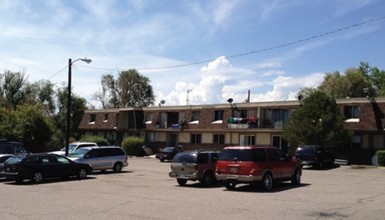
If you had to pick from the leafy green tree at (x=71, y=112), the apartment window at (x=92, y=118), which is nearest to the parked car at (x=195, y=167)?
the apartment window at (x=92, y=118)

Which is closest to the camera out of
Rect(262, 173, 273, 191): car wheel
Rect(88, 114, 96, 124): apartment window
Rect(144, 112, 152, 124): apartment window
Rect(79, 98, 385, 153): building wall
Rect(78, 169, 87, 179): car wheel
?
Rect(262, 173, 273, 191): car wheel

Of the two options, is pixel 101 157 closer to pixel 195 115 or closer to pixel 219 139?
pixel 219 139

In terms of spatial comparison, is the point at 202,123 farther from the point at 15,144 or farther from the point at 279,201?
the point at 279,201

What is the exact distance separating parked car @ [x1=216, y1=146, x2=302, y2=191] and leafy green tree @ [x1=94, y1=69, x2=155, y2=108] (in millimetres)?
68676

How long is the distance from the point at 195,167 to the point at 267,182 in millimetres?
3568

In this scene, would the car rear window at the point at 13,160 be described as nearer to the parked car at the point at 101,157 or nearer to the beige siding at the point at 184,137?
the parked car at the point at 101,157

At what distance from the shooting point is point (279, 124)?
46719mm

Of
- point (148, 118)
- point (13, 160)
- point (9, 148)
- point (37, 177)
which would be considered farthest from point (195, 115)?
point (13, 160)

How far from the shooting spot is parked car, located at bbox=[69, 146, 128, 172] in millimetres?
29750

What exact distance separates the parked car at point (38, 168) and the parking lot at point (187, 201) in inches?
37.3

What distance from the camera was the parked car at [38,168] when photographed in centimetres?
2338

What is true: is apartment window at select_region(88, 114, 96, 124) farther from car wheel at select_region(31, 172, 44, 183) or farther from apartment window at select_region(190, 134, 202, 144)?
car wheel at select_region(31, 172, 44, 183)

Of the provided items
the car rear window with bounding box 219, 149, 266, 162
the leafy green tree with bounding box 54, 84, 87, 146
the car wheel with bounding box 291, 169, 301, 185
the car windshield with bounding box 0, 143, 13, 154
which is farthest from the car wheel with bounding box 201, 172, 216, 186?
the leafy green tree with bounding box 54, 84, 87, 146

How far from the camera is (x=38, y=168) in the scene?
24.0m
